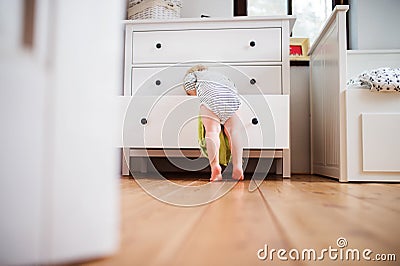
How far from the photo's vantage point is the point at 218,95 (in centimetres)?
139

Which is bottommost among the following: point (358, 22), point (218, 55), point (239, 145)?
point (239, 145)

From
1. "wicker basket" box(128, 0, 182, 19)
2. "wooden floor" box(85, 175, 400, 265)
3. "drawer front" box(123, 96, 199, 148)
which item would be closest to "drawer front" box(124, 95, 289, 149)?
"drawer front" box(123, 96, 199, 148)

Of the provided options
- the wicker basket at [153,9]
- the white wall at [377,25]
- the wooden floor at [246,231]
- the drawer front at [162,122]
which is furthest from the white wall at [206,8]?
the wooden floor at [246,231]

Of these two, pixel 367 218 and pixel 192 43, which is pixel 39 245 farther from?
pixel 192 43

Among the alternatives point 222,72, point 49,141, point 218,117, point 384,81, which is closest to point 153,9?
point 222,72

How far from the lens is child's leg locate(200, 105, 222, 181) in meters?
1.33

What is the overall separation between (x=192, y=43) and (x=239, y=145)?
1.95 ft

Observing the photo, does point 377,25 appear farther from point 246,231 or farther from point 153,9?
point 246,231

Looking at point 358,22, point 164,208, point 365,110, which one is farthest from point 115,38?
point 358,22

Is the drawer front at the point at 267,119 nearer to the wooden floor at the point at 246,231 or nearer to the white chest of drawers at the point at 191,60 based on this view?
the white chest of drawers at the point at 191,60

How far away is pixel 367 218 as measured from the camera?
1.92 ft

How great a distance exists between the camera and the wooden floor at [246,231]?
344 mm

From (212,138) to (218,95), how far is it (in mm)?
155

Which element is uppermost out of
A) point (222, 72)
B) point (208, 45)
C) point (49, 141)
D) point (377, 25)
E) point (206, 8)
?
point (206, 8)
